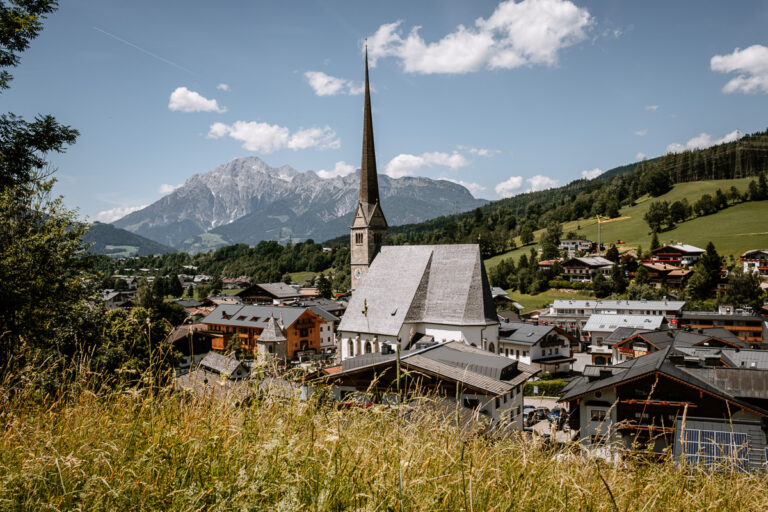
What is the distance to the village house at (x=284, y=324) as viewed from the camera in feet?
179

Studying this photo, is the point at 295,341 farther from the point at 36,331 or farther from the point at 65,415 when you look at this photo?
the point at 65,415

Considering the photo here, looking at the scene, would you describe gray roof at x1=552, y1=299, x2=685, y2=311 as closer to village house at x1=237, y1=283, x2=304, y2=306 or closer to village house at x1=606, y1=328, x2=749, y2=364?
village house at x1=606, y1=328, x2=749, y2=364

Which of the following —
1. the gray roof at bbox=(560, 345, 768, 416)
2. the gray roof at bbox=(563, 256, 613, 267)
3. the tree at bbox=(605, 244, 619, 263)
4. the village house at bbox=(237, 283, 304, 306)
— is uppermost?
the tree at bbox=(605, 244, 619, 263)

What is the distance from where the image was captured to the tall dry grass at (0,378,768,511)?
1.95 metres

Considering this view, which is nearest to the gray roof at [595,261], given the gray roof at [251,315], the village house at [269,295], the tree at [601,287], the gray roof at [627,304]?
the tree at [601,287]

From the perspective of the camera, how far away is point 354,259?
39281 mm

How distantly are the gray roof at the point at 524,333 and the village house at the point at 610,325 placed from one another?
31.3 feet

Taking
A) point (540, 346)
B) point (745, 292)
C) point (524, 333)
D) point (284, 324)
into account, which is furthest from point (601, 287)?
point (284, 324)

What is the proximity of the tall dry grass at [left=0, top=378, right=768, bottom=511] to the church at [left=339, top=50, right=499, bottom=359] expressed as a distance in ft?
83.5

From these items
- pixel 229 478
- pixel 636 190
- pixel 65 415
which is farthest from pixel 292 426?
pixel 636 190

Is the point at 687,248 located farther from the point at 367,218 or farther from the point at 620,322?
the point at 367,218

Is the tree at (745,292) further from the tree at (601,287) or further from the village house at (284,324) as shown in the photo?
the village house at (284,324)

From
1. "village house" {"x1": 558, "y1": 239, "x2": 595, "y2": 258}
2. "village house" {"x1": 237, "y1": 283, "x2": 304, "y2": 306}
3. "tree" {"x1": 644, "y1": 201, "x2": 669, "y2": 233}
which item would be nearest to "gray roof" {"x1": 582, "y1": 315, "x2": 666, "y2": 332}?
"village house" {"x1": 558, "y1": 239, "x2": 595, "y2": 258}

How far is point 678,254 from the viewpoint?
89.2m
